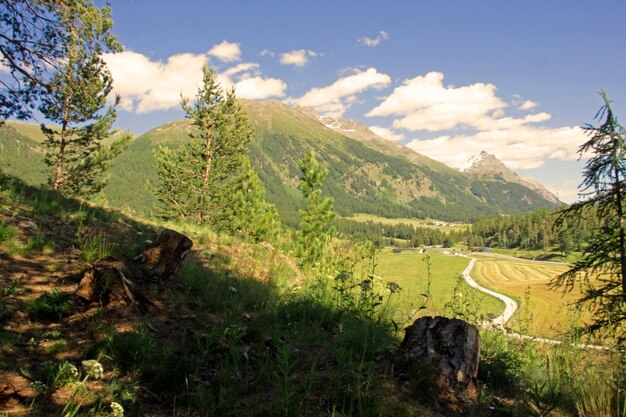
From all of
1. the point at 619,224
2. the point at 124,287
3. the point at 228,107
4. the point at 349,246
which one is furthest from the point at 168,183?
the point at 619,224

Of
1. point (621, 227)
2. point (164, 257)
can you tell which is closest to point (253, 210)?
point (164, 257)

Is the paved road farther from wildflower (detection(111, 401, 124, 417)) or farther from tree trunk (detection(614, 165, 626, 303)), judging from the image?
wildflower (detection(111, 401, 124, 417))

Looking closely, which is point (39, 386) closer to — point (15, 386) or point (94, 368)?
point (15, 386)

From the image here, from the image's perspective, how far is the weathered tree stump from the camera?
4.62m

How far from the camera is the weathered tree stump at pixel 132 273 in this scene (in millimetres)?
4621

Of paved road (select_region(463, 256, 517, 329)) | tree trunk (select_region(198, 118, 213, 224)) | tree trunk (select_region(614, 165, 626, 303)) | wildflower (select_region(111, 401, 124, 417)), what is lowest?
paved road (select_region(463, 256, 517, 329))

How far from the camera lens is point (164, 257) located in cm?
627

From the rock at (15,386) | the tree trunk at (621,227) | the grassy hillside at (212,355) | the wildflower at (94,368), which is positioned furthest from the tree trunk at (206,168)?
the rock at (15,386)

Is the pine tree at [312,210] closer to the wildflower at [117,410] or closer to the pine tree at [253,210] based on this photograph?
the pine tree at [253,210]

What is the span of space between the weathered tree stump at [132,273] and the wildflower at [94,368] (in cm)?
144

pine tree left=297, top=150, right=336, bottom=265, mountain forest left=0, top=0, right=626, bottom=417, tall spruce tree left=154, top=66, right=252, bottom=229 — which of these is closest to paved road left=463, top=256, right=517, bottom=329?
mountain forest left=0, top=0, right=626, bottom=417

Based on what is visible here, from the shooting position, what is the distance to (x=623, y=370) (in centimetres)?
455

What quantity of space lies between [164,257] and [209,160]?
26.6m

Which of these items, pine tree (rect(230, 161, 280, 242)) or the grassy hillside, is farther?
pine tree (rect(230, 161, 280, 242))
